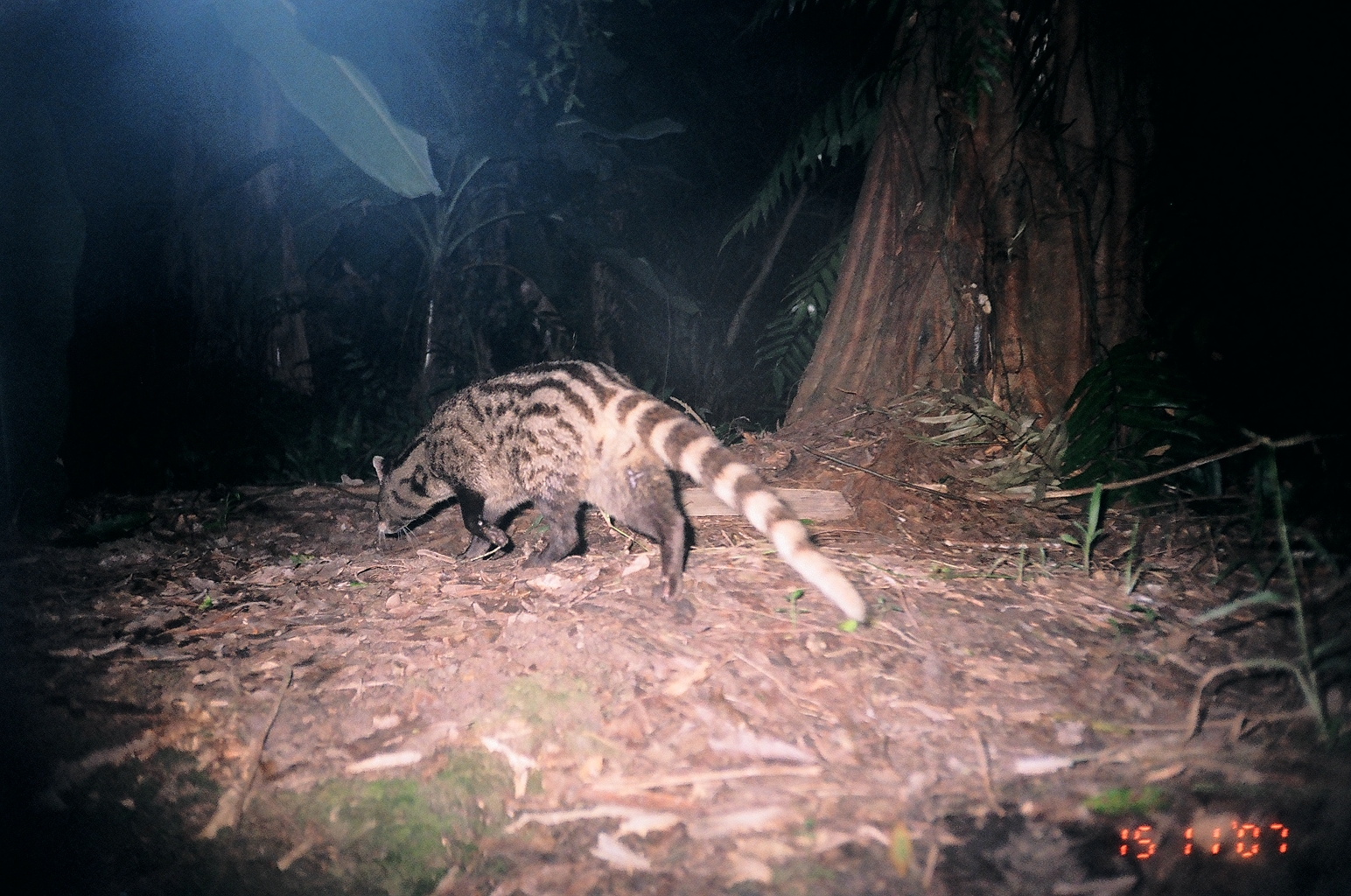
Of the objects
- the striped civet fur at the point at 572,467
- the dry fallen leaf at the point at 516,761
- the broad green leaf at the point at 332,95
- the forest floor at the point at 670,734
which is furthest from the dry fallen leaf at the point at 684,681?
the broad green leaf at the point at 332,95

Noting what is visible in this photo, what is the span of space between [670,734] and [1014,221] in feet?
12.8

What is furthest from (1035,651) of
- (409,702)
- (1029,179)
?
(1029,179)

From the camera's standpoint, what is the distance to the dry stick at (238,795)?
6.18ft

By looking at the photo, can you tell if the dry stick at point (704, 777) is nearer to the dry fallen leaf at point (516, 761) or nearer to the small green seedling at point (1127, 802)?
the dry fallen leaf at point (516, 761)

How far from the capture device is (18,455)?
3805mm

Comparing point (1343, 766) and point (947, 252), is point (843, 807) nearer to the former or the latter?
point (1343, 766)

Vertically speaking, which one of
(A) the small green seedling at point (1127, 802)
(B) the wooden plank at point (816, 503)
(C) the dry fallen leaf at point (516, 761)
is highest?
(B) the wooden plank at point (816, 503)

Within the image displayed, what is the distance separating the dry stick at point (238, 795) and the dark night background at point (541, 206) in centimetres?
285

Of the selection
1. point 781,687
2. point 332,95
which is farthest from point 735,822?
point 332,95

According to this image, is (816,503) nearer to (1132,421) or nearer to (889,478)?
(889,478)

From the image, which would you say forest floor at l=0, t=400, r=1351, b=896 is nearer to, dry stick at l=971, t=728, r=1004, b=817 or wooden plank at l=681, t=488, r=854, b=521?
dry stick at l=971, t=728, r=1004, b=817

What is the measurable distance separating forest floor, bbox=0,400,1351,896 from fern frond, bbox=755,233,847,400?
12.1 feet

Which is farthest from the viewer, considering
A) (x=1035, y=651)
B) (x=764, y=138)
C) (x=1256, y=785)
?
(x=764, y=138)

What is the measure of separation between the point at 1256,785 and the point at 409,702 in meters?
2.39
